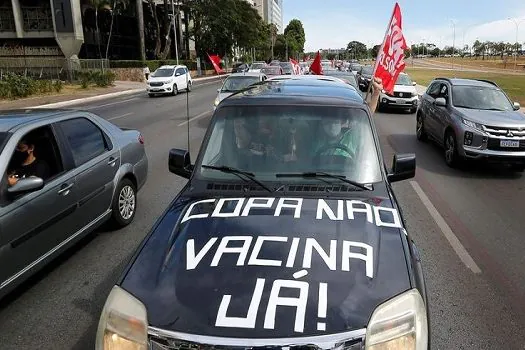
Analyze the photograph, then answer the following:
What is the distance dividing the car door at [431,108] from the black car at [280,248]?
833cm

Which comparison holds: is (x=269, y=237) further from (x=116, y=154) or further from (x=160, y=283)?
(x=116, y=154)

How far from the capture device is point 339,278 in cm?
246

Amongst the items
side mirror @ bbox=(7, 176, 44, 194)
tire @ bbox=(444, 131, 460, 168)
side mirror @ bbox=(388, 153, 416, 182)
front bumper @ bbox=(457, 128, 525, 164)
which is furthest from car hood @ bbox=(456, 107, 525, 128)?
side mirror @ bbox=(7, 176, 44, 194)

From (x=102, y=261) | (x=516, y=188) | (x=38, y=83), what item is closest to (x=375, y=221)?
(x=102, y=261)

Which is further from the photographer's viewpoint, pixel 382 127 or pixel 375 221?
pixel 382 127

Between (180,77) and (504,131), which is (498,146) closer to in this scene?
(504,131)

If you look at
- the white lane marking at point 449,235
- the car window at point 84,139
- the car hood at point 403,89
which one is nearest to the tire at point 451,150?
the white lane marking at point 449,235

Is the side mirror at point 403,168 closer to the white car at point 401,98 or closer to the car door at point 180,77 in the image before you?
the white car at point 401,98

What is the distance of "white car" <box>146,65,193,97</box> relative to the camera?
95.9ft

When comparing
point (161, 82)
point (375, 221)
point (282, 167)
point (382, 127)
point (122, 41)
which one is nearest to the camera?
point (375, 221)

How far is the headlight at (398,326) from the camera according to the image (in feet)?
7.27

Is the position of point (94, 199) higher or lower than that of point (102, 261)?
higher

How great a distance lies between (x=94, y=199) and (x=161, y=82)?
81.6ft

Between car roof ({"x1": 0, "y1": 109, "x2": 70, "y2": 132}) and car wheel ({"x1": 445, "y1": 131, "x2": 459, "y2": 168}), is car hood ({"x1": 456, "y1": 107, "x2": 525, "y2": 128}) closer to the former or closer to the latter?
car wheel ({"x1": 445, "y1": 131, "x2": 459, "y2": 168})
